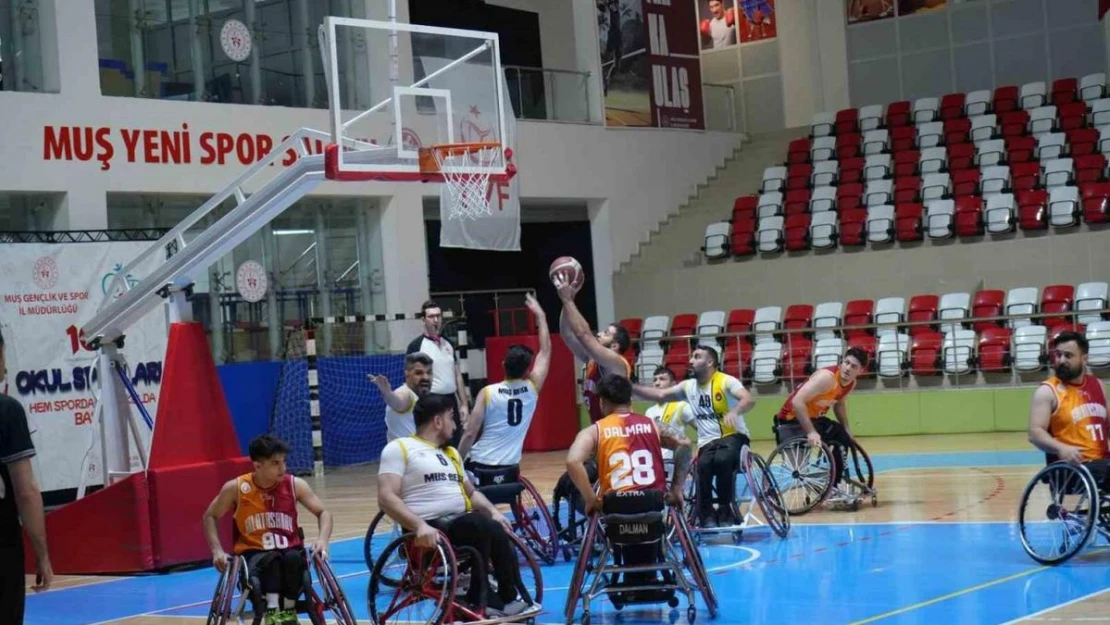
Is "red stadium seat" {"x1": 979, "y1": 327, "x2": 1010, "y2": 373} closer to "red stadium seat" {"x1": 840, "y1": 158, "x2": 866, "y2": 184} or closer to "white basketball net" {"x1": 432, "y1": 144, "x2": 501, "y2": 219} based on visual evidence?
"red stadium seat" {"x1": 840, "y1": 158, "x2": 866, "y2": 184}

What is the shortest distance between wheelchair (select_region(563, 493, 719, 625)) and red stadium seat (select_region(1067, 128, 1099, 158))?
47.0ft

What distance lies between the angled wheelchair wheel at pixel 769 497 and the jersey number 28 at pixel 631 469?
2652 millimetres

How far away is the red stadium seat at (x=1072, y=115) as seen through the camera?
20.8 m

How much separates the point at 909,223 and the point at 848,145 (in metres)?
3.02

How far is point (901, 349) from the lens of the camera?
18.2 m

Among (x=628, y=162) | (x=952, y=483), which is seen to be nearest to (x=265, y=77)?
(x=628, y=162)

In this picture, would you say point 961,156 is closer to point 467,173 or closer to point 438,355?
point 467,173

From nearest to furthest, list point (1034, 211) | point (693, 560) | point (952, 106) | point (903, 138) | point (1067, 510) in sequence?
1. point (693, 560)
2. point (1067, 510)
3. point (1034, 211)
4. point (903, 138)
5. point (952, 106)

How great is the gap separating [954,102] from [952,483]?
11183 mm

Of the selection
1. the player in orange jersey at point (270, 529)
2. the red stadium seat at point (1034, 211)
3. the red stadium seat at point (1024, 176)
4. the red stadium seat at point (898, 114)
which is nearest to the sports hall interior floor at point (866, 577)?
the player in orange jersey at point (270, 529)

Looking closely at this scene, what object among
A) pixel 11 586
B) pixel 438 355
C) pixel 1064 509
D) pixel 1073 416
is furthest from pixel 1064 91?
pixel 11 586

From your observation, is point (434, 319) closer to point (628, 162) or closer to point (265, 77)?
point (265, 77)

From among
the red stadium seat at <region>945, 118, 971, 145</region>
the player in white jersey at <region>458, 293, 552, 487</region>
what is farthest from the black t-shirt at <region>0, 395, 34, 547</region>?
the red stadium seat at <region>945, 118, 971, 145</region>

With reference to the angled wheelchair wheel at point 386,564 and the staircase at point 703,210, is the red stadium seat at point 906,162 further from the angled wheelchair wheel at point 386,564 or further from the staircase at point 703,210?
the angled wheelchair wheel at point 386,564
